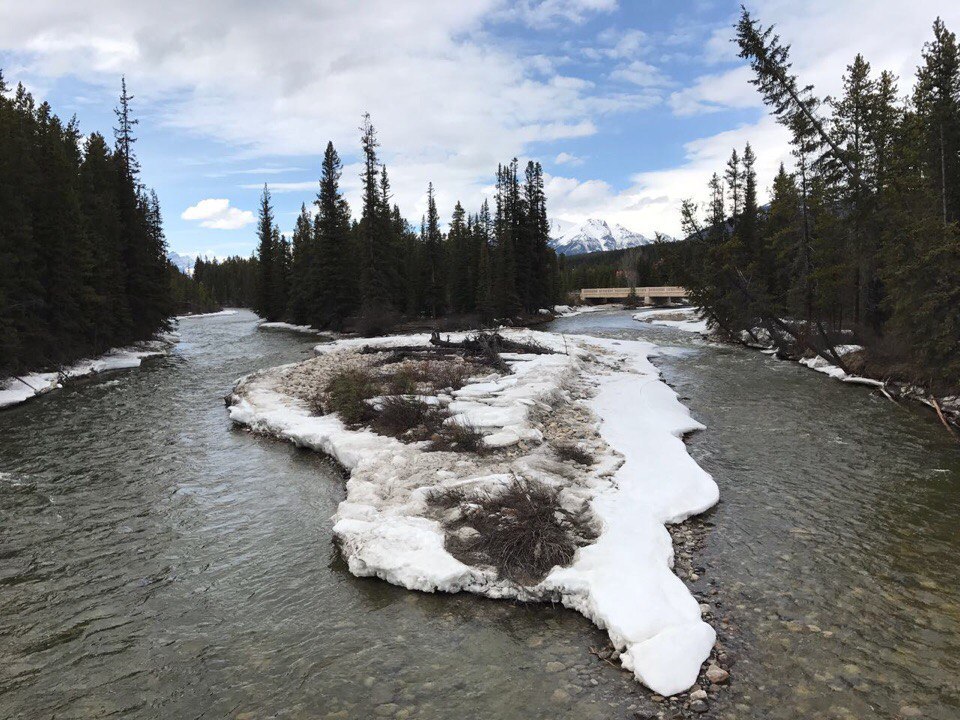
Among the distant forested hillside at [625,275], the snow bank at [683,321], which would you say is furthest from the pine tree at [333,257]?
the distant forested hillside at [625,275]

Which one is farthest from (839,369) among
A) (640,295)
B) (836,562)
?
(640,295)

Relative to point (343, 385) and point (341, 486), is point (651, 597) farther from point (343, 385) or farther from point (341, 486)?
point (343, 385)

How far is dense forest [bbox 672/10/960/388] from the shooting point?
16297mm

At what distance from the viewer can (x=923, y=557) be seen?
7391mm

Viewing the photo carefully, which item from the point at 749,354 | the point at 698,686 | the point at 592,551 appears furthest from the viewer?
the point at 749,354

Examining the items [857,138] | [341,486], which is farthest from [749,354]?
[341,486]

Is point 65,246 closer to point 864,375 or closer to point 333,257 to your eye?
point 333,257

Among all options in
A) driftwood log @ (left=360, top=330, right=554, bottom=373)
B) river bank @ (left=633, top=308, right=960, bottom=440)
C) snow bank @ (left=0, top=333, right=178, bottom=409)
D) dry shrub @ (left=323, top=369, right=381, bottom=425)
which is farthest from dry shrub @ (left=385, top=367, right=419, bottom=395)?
snow bank @ (left=0, top=333, right=178, bottom=409)

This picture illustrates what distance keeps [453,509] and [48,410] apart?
1696cm

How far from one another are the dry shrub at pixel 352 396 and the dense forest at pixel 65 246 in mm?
14440

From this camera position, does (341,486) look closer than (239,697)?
No

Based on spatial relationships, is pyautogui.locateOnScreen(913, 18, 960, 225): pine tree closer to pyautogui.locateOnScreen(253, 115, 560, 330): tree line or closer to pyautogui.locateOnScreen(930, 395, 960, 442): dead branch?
pyautogui.locateOnScreen(930, 395, 960, 442): dead branch

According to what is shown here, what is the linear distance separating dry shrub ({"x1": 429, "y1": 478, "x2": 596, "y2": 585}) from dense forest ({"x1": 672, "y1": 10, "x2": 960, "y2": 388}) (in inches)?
556

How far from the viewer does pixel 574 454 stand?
1085cm
